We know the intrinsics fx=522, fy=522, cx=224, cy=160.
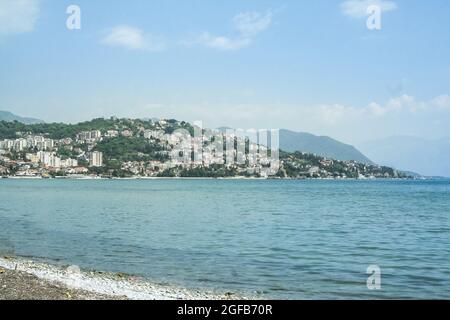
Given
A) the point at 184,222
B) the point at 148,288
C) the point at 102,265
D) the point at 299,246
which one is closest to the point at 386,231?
the point at 299,246

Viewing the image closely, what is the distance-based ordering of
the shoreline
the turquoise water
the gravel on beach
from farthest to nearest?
the turquoise water → the shoreline → the gravel on beach

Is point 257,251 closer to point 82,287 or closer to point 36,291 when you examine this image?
point 82,287

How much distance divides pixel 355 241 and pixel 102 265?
15016 millimetres

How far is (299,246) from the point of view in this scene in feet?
88.0

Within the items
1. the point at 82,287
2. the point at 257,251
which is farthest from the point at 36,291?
the point at 257,251

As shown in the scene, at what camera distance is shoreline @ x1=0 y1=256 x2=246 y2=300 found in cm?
1316

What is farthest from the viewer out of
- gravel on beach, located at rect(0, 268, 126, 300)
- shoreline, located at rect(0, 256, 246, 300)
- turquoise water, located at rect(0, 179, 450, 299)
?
turquoise water, located at rect(0, 179, 450, 299)

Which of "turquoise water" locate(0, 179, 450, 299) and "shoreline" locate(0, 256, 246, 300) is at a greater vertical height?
"shoreline" locate(0, 256, 246, 300)

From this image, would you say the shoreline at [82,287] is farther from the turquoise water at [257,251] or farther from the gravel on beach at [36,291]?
the turquoise water at [257,251]

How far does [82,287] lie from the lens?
15.0 metres

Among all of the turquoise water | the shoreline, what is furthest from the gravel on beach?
the turquoise water

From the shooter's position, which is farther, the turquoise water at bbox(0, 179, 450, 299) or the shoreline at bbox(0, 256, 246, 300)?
the turquoise water at bbox(0, 179, 450, 299)

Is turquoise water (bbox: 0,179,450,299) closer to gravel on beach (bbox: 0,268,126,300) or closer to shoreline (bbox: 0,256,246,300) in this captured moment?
shoreline (bbox: 0,256,246,300)
